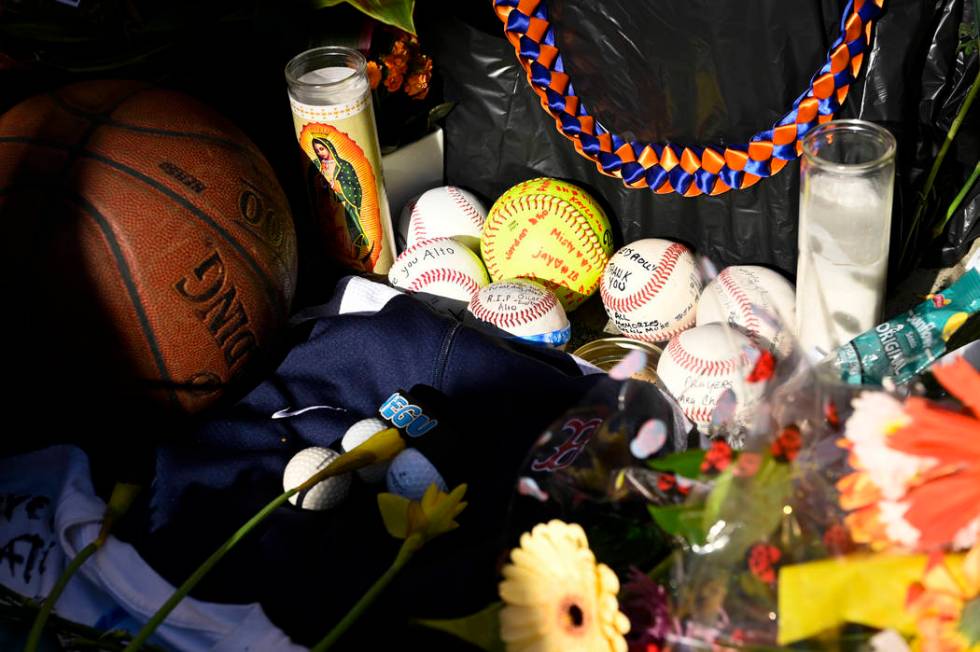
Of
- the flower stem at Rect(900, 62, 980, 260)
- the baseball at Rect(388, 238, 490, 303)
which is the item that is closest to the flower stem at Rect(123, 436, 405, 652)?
the baseball at Rect(388, 238, 490, 303)

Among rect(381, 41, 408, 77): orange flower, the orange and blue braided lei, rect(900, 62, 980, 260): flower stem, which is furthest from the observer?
rect(381, 41, 408, 77): orange flower

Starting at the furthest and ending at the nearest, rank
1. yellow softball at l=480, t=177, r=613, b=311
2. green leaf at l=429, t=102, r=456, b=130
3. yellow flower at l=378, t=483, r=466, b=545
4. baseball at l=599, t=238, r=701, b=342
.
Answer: green leaf at l=429, t=102, r=456, b=130, yellow softball at l=480, t=177, r=613, b=311, baseball at l=599, t=238, r=701, b=342, yellow flower at l=378, t=483, r=466, b=545

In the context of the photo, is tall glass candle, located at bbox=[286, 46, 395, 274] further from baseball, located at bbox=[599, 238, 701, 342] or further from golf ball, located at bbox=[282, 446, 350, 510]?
golf ball, located at bbox=[282, 446, 350, 510]

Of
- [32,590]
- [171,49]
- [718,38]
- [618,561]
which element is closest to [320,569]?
[32,590]

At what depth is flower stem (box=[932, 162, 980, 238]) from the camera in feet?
7.98

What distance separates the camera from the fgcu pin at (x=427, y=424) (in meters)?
1.83

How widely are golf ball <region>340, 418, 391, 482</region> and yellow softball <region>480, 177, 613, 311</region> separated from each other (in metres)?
0.76

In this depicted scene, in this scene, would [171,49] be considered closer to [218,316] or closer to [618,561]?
[218,316]

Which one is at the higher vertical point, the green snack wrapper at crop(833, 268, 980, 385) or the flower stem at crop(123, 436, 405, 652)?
the flower stem at crop(123, 436, 405, 652)

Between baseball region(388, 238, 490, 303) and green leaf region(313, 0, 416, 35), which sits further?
baseball region(388, 238, 490, 303)

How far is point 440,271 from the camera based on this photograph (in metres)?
2.50

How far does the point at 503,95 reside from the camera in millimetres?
2730

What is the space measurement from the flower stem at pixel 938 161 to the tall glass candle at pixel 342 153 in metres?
1.31

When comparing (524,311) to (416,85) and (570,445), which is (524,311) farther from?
(570,445)
